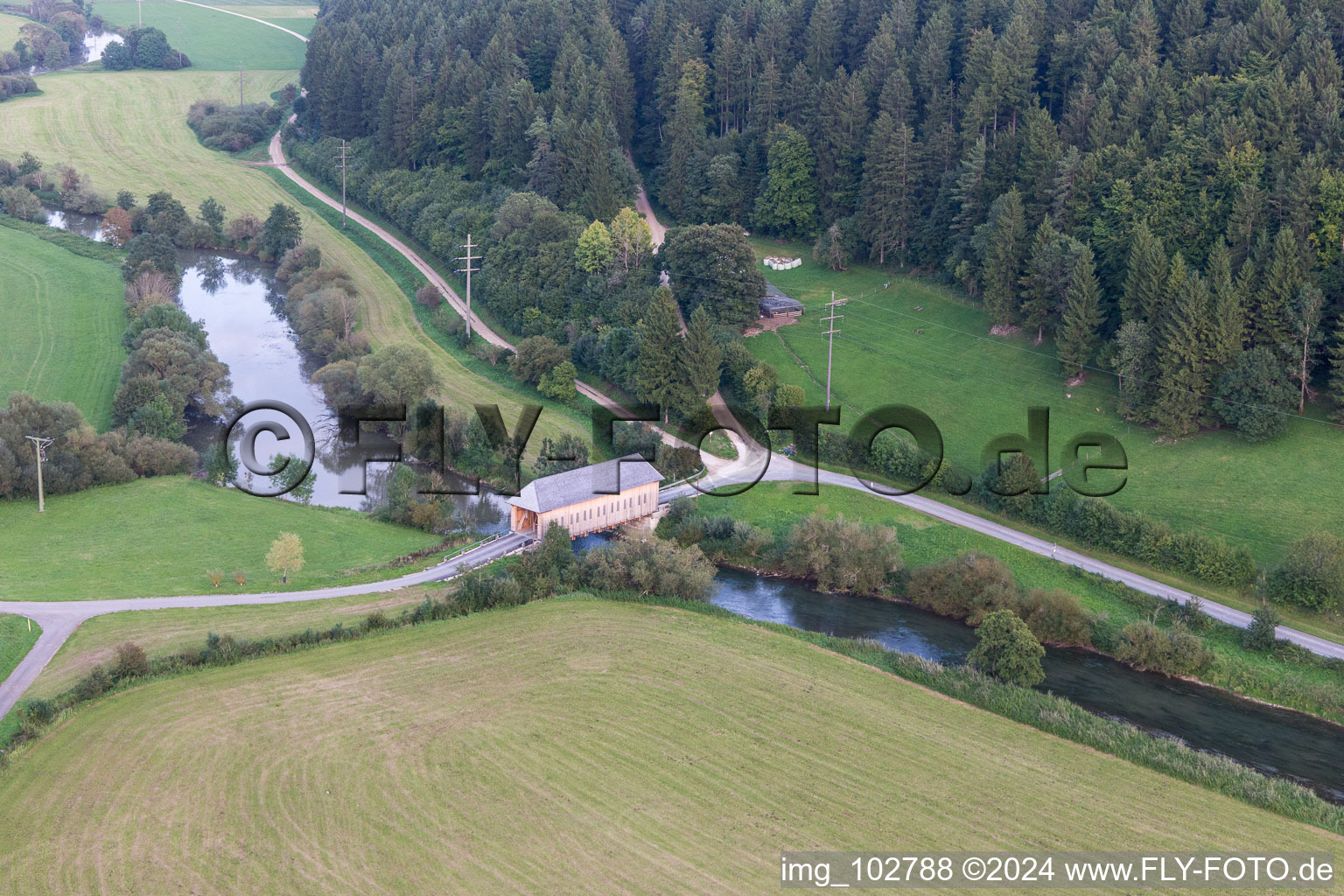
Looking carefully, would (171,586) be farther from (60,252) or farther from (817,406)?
(60,252)

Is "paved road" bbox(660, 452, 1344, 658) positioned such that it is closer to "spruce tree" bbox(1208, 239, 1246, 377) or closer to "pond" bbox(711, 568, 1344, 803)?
"pond" bbox(711, 568, 1344, 803)

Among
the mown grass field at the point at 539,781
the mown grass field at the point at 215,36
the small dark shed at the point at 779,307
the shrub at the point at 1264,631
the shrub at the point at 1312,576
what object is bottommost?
the mown grass field at the point at 539,781

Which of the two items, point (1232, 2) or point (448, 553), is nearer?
point (448, 553)

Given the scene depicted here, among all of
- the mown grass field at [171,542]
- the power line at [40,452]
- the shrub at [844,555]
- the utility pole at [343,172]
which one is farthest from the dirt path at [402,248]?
the shrub at [844,555]

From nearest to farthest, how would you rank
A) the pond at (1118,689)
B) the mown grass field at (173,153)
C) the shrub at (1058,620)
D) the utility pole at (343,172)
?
the pond at (1118,689) → the shrub at (1058,620) → the mown grass field at (173,153) → the utility pole at (343,172)

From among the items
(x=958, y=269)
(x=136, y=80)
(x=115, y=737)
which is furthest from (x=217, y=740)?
(x=136, y=80)

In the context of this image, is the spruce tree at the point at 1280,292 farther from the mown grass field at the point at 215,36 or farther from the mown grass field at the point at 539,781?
the mown grass field at the point at 215,36

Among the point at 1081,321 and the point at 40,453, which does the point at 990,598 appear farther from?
the point at 40,453
